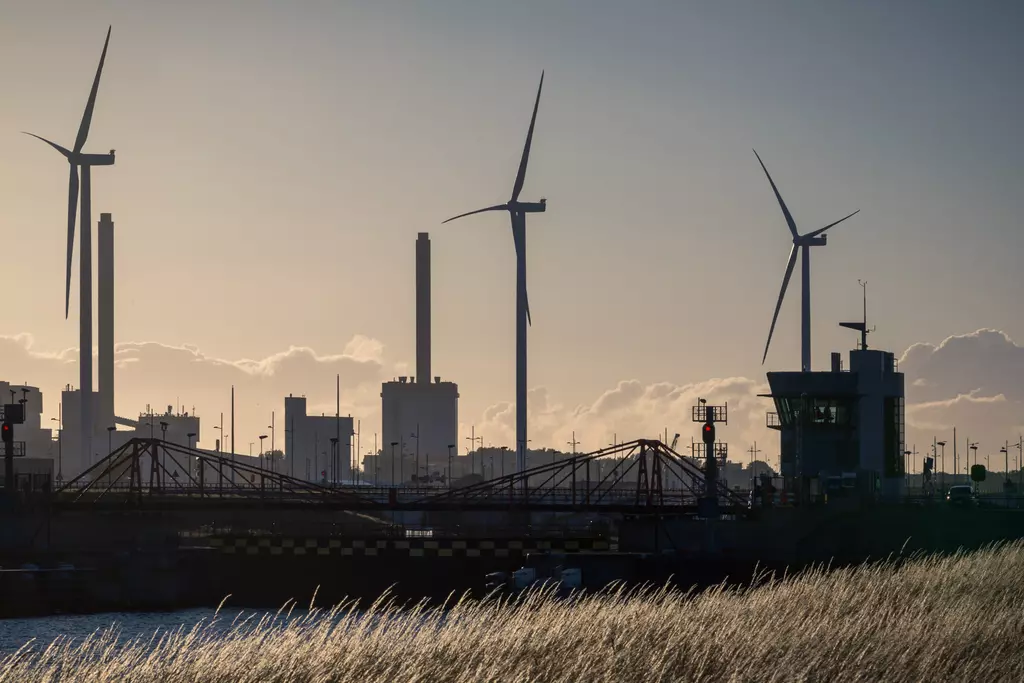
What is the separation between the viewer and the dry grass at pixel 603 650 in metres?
29.5

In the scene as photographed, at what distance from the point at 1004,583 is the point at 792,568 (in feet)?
98.8

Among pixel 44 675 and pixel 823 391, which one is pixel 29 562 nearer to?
A: pixel 823 391

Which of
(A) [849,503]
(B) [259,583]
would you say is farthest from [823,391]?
(B) [259,583]

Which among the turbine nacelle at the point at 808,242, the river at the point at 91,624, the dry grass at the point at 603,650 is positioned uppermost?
the turbine nacelle at the point at 808,242

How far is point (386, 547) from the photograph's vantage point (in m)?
104

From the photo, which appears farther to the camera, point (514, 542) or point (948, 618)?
point (514, 542)

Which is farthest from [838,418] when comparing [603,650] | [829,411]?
[603,650]

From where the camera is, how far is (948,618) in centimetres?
3991

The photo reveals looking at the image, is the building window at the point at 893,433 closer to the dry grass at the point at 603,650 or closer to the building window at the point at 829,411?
the building window at the point at 829,411

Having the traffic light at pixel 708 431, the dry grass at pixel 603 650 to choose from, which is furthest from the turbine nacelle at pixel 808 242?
the dry grass at pixel 603 650

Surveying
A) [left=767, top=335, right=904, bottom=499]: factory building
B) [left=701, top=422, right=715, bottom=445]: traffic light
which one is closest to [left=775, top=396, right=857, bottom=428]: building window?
[left=767, top=335, right=904, bottom=499]: factory building

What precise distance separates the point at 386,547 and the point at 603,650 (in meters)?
72.2

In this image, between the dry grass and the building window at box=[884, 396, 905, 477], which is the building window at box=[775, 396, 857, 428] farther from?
the dry grass

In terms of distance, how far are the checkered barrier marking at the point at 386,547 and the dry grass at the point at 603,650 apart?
61.0 metres
